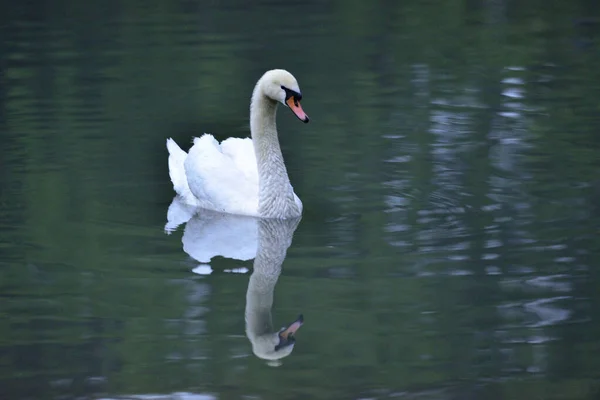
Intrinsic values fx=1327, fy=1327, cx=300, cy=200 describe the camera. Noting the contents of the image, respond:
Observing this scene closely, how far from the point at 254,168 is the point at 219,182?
44 cm

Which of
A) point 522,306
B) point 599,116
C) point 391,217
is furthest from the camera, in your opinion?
point 599,116

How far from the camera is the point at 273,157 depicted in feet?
37.0

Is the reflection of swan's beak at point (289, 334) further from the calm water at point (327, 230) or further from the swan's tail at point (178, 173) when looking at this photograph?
the swan's tail at point (178, 173)

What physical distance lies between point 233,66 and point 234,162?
6.87 metres

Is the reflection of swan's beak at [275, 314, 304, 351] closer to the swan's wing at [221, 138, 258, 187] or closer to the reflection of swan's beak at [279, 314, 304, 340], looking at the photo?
the reflection of swan's beak at [279, 314, 304, 340]

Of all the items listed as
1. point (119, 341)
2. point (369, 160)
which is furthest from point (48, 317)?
point (369, 160)

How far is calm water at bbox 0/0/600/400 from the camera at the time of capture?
7500 mm

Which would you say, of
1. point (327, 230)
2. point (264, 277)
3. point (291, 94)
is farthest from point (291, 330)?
point (291, 94)

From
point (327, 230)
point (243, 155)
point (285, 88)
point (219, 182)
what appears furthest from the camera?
point (243, 155)

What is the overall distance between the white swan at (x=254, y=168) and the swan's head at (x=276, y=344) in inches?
116

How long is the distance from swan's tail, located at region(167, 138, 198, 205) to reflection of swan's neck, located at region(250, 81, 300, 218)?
33.8 inches

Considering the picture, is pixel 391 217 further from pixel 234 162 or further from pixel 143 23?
pixel 143 23

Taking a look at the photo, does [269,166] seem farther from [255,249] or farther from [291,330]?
[291,330]

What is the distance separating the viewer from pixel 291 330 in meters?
8.11
